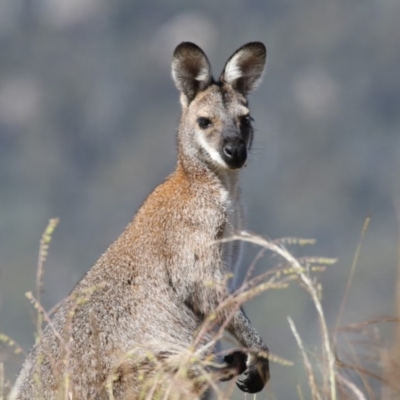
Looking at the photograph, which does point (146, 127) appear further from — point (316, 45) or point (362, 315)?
point (362, 315)

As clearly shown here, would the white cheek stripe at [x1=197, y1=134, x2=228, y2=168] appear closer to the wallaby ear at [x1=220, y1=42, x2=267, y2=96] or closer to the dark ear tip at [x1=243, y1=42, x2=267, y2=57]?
the wallaby ear at [x1=220, y1=42, x2=267, y2=96]

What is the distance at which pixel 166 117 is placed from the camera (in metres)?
120

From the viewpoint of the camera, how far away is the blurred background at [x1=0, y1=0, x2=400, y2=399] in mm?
92500

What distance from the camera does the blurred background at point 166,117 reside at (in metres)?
92.5

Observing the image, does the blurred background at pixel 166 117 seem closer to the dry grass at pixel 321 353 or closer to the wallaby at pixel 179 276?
the wallaby at pixel 179 276

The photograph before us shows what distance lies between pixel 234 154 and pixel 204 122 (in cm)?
51

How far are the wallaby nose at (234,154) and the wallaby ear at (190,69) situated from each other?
750 mm

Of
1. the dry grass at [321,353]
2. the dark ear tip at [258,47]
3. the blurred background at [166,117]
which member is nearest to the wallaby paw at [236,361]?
the dry grass at [321,353]

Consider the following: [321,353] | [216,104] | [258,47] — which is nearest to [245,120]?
[216,104]

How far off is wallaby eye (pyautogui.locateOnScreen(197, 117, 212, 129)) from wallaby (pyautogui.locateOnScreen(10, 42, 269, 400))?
10 millimetres

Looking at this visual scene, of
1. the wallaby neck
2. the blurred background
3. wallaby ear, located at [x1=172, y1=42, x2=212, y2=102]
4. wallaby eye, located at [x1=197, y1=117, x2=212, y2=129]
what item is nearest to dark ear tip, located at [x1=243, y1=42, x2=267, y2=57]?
wallaby ear, located at [x1=172, y1=42, x2=212, y2=102]

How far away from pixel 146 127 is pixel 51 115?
40.0ft

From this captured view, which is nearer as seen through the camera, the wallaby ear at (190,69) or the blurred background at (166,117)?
the wallaby ear at (190,69)

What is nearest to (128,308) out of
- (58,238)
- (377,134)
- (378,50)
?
(58,238)
